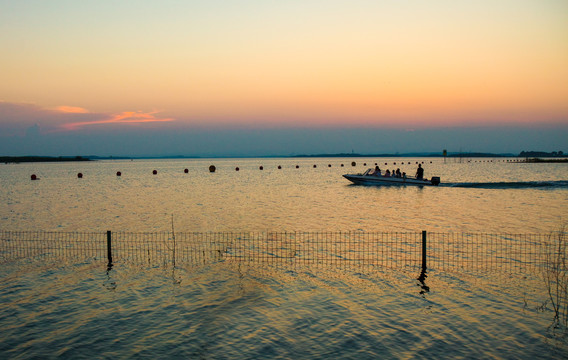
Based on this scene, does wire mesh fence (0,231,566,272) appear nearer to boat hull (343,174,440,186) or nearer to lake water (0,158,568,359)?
lake water (0,158,568,359)

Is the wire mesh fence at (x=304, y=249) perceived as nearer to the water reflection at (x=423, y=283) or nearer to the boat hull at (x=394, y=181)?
the water reflection at (x=423, y=283)

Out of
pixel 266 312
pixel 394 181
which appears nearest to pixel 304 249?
pixel 266 312

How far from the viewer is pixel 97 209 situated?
39.8 m

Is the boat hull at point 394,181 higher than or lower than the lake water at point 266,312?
higher

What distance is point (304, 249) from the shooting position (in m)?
20.8

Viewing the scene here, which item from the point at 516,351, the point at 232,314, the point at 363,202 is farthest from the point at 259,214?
the point at 516,351

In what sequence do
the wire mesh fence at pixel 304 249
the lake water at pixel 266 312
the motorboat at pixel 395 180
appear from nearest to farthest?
1. the lake water at pixel 266 312
2. the wire mesh fence at pixel 304 249
3. the motorboat at pixel 395 180

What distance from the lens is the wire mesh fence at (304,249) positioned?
18.2 metres

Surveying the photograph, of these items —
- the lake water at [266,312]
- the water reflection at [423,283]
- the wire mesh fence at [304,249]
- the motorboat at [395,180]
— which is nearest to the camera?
the lake water at [266,312]

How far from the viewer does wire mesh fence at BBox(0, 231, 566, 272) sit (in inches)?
717

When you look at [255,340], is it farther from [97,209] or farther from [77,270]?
[97,209]

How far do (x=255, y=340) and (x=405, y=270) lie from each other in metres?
8.36

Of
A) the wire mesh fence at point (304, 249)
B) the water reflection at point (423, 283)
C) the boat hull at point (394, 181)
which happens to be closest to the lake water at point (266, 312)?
the water reflection at point (423, 283)

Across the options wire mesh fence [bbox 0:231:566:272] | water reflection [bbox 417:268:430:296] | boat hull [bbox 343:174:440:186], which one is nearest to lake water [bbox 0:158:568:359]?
water reflection [bbox 417:268:430:296]
